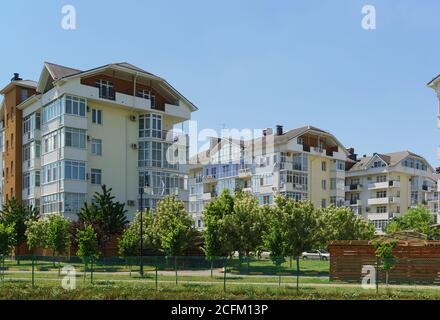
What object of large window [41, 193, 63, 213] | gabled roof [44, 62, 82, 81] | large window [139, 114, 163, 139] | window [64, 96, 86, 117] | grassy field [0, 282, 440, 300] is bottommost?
grassy field [0, 282, 440, 300]

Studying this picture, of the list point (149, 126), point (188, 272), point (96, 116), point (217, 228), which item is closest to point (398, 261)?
point (217, 228)

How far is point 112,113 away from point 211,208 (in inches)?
580

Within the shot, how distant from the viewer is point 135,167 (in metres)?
61.3

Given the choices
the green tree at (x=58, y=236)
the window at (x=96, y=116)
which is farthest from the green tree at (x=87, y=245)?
the window at (x=96, y=116)

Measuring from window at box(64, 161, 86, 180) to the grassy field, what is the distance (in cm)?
2672

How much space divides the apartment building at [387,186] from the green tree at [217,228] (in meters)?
46.6

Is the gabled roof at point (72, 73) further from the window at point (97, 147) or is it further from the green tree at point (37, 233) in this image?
the green tree at point (37, 233)

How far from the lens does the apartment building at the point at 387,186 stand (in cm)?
9544

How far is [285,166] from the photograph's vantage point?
7844 cm

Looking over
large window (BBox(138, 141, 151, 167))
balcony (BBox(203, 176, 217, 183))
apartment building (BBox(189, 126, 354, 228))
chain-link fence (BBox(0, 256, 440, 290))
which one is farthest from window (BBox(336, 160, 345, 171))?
chain-link fence (BBox(0, 256, 440, 290))

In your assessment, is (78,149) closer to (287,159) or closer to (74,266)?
(74,266)

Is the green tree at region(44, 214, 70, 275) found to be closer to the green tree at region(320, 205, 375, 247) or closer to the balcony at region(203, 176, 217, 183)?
the green tree at region(320, 205, 375, 247)

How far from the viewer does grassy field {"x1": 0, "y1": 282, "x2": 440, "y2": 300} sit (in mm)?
26281

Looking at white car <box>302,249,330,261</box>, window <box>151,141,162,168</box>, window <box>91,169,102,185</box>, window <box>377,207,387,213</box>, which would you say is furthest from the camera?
window <box>377,207,387,213</box>
